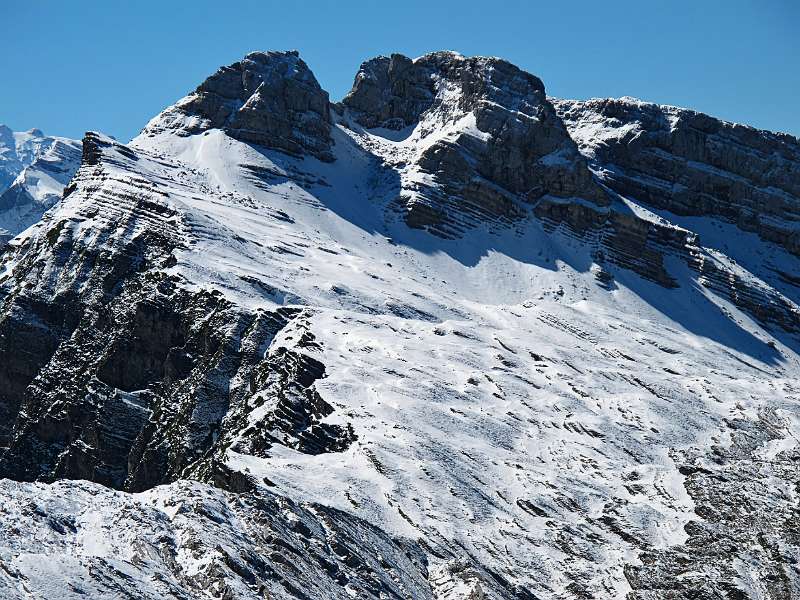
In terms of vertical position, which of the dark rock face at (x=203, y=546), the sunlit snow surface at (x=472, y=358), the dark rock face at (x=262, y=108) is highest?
the dark rock face at (x=262, y=108)

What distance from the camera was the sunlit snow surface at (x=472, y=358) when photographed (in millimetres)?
81438

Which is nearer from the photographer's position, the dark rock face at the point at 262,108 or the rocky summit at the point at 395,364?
the rocky summit at the point at 395,364

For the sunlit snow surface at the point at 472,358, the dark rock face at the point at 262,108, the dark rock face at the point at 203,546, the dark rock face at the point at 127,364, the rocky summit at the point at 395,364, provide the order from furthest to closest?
the dark rock face at the point at 262,108 < the dark rock face at the point at 127,364 < the sunlit snow surface at the point at 472,358 < the rocky summit at the point at 395,364 < the dark rock face at the point at 203,546

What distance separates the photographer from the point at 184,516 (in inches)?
2354

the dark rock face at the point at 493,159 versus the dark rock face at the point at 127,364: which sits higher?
the dark rock face at the point at 493,159

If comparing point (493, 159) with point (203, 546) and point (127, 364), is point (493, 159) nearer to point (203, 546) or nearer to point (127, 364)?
point (127, 364)

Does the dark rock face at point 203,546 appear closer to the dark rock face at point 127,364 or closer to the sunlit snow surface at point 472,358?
the sunlit snow surface at point 472,358

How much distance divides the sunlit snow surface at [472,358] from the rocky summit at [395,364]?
431 mm

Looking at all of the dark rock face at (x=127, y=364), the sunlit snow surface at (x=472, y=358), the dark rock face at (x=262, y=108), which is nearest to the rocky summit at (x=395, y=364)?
the dark rock face at (x=127, y=364)

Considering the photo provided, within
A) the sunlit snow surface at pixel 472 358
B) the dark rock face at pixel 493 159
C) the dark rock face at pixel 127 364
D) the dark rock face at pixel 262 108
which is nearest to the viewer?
the sunlit snow surface at pixel 472 358

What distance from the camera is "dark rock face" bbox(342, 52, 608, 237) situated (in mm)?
168500

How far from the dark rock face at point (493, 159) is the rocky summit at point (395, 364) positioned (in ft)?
1.59

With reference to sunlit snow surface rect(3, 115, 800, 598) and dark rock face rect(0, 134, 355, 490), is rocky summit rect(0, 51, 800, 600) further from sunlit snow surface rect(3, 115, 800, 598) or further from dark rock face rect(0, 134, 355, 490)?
sunlit snow surface rect(3, 115, 800, 598)

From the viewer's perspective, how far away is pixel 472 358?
113m
